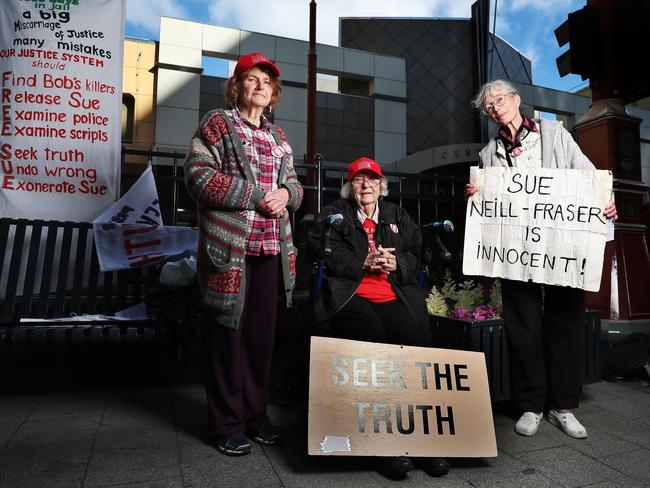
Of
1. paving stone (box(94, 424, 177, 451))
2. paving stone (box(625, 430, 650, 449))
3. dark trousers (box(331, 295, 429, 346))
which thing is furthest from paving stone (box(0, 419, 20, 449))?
paving stone (box(625, 430, 650, 449))

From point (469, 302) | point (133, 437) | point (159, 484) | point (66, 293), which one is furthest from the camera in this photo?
point (66, 293)

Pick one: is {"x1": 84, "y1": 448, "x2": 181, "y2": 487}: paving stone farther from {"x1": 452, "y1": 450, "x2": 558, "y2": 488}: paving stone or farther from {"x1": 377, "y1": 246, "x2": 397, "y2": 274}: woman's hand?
{"x1": 377, "y1": 246, "x2": 397, "y2": 274}: woman's hand

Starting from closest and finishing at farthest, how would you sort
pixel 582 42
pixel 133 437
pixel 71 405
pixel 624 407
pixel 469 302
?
pixel 133 437
pixel 71 405
pixel 624 407
pixel 469 302
pixel 582 42

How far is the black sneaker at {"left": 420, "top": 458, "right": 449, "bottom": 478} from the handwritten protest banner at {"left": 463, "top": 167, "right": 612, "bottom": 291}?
1.07m

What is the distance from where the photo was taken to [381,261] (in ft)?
8.18

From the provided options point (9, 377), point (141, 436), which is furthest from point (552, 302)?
point (9, 377)

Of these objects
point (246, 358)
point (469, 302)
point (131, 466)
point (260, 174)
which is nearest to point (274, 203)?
point (260, 174)

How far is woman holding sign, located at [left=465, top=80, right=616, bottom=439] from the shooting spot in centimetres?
262

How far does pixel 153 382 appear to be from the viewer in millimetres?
3461

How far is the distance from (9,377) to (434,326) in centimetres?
317

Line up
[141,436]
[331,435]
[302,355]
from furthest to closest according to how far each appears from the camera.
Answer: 1. [302,355]
2. [141,436]
3. [331,435]

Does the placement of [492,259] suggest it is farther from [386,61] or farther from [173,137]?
[386,61]

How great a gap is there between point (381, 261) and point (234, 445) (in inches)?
46.5

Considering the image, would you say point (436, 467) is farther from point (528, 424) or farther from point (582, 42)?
point (582, 42)
